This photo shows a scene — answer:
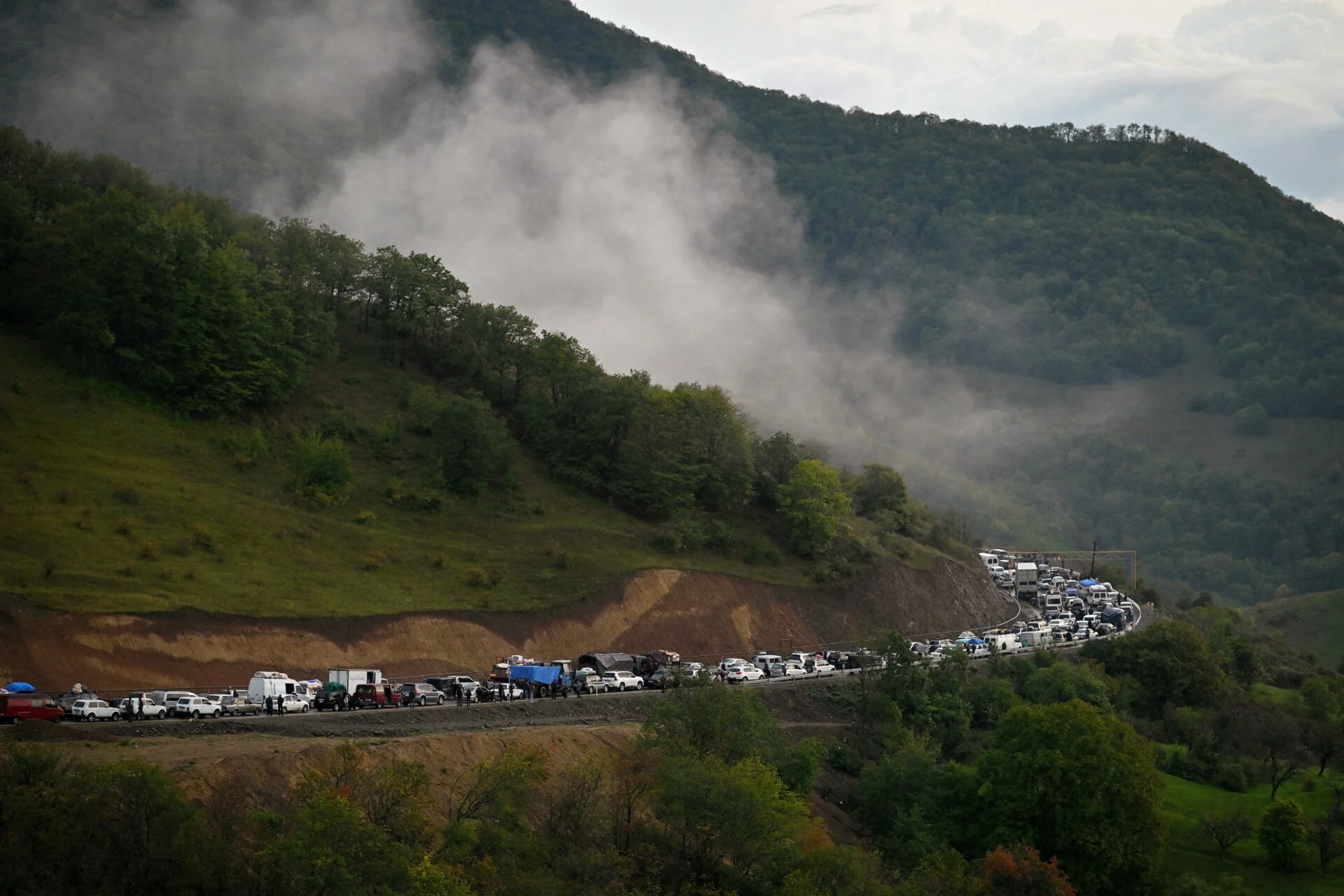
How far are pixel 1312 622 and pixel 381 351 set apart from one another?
125357mm

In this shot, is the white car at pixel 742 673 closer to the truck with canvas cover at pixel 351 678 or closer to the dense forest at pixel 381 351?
the dense forest at pixel 381 351

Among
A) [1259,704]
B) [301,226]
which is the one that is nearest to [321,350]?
[301,226]

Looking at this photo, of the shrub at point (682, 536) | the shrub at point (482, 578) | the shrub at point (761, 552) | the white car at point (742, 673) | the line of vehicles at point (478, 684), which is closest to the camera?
the line of vehicles at point (478, 684)

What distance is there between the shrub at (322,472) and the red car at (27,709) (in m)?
36.9

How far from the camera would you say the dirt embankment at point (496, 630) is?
2394 inches

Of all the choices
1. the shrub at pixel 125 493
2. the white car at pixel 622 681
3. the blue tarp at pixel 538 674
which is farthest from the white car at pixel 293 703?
the shrub at pixel 125 493

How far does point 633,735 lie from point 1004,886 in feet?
57.8

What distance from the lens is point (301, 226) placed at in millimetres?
117188

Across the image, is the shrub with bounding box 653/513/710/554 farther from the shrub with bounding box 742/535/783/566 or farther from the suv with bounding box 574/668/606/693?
the suv with bounding box 574/668/606/693

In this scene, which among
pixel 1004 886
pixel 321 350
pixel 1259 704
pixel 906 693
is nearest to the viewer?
pixel 1004 886

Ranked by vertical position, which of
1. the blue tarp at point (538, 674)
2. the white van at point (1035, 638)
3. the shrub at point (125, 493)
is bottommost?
the white van at point (1035, 638)

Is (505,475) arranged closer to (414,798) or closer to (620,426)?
(620,426)

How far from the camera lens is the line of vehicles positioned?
2055 inches

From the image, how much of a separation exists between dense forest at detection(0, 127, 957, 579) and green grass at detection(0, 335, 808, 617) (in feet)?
7.05
